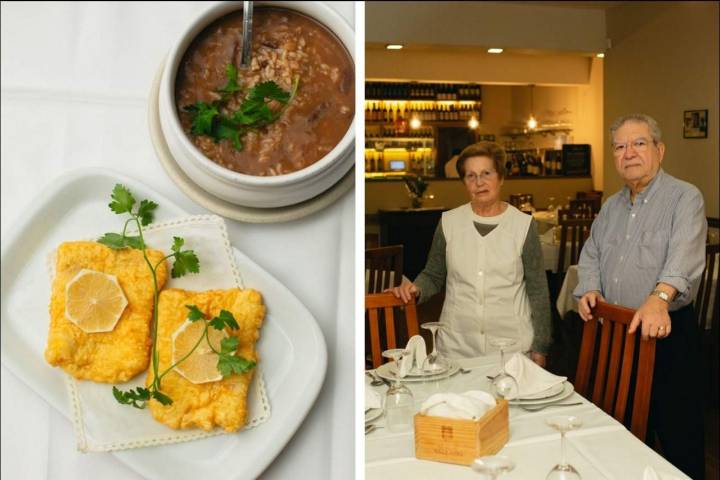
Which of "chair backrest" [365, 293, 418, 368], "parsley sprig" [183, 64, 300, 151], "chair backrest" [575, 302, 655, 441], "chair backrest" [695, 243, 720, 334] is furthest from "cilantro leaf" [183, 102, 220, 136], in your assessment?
"chair backrest" [695, 243, 720, 334]

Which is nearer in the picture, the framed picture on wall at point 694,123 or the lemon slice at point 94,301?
the lemon slice at point 94,301

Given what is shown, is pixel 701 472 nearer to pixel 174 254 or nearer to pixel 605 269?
pixel 605 269

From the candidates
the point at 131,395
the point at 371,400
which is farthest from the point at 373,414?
the point at 131,395

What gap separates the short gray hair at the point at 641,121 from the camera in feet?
2.31

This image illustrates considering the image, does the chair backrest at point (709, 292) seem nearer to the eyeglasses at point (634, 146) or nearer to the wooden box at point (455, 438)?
the eyeglasses at point (634, 146)

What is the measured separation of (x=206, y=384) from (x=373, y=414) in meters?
0.18

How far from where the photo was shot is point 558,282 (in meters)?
0.67

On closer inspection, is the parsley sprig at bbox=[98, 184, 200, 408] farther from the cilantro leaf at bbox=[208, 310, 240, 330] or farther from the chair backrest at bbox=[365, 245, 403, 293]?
the chair backrest at bbox=[365, 245, 403, 293]

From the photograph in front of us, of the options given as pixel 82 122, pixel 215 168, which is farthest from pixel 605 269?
pixel 82 122

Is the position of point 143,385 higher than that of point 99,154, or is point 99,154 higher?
point 99,154

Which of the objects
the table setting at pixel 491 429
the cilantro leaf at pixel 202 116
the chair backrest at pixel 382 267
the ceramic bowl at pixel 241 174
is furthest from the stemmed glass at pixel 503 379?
the cilantro leaf at pixel 202 116

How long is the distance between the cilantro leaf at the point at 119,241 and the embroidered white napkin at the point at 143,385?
0.04 ft

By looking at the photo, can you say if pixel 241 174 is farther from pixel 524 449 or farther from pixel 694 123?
Result: pixel 694 123

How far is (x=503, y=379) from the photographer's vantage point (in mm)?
674
